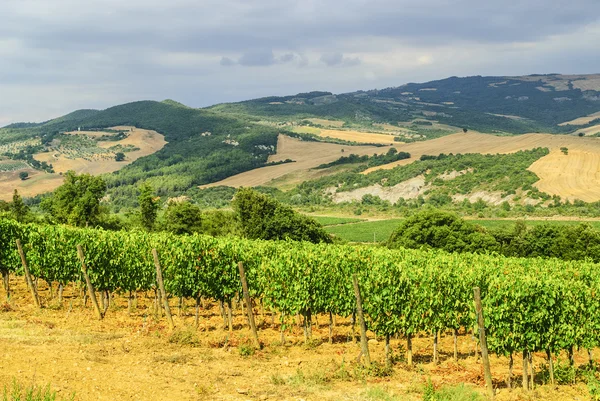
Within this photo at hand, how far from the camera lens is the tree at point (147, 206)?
6675cm

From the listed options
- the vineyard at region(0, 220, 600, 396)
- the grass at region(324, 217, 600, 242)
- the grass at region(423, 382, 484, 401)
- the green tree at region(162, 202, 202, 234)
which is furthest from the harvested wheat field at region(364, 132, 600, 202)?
the grass at region(423, 382, 484, 401)

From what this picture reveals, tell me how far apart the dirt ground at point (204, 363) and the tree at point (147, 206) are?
4141 centimetres

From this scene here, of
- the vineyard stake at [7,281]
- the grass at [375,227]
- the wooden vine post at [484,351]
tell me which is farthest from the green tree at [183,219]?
the wooden vine post at [484,351]

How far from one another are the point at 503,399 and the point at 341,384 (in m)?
4.61

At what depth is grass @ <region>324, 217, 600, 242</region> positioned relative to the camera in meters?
101

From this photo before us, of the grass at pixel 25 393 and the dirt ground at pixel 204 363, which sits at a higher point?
the grass at pixel 25 393

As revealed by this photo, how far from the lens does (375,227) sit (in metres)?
115

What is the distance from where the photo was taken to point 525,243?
217 feet

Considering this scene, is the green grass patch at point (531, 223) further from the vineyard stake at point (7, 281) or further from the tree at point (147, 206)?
the vineyard stake at point (7, 281)

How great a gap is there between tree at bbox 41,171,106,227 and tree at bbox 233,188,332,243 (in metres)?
16.1

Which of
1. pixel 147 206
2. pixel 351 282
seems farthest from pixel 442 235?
pixel 351 282

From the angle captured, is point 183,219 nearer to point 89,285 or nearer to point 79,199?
point 79,199

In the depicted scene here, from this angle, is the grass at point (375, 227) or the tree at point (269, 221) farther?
the grass at point (375, 227)

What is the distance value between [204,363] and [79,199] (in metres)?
48.8
